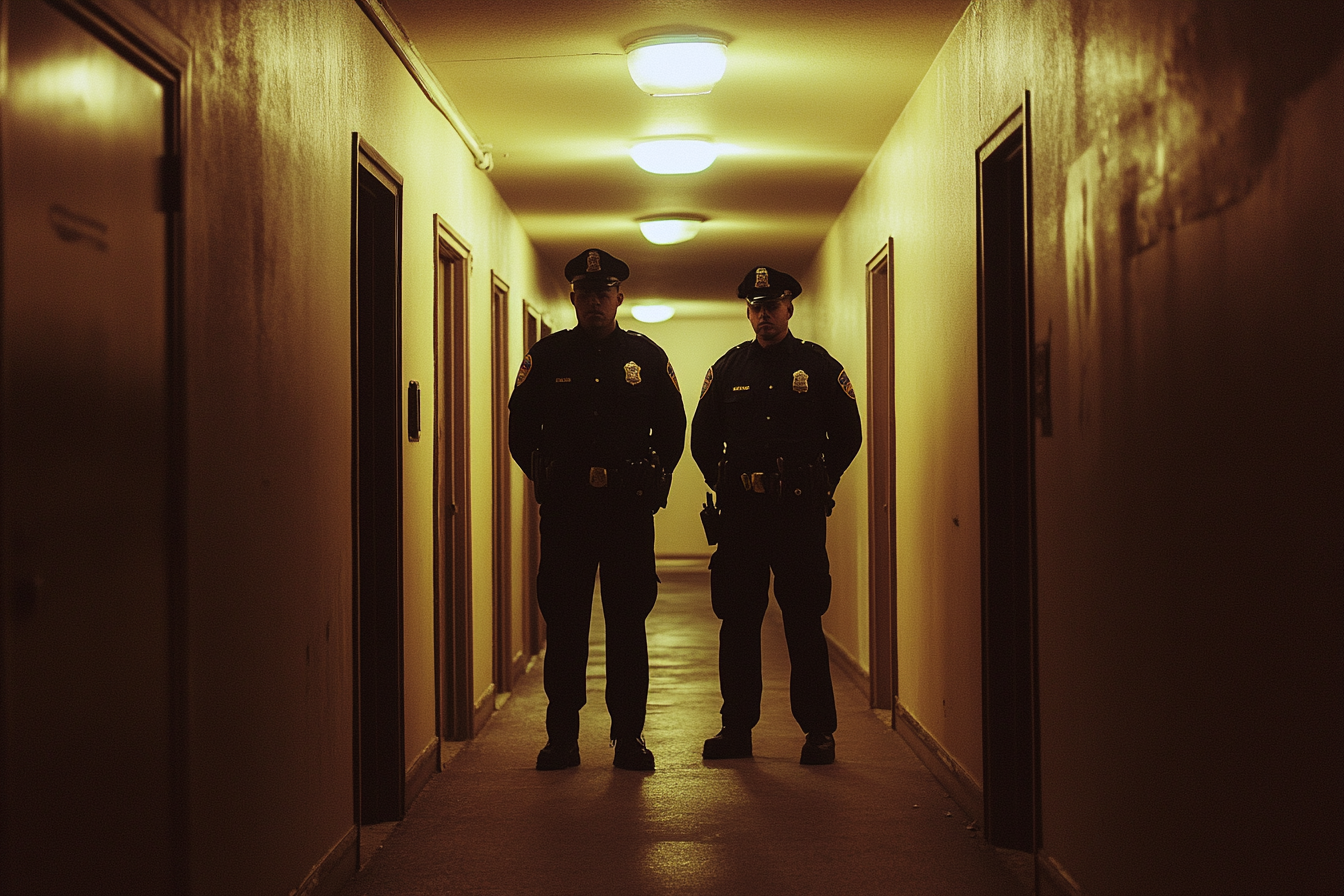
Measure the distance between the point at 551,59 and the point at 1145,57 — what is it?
7.55ft

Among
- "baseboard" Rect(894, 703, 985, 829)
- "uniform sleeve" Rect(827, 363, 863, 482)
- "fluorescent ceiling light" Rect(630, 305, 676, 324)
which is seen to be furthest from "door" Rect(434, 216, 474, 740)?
"fluorescent ceiling light" Rect(630, 305, 676, 324)

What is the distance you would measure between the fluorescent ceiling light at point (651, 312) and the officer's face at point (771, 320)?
703 cm

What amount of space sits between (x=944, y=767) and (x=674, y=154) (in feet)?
8.53

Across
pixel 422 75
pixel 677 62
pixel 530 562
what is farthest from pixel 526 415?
pixel 530 562

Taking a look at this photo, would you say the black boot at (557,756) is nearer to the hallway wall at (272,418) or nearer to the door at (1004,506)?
the hallway wall at (272,418)

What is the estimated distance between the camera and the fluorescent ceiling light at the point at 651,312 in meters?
11.4

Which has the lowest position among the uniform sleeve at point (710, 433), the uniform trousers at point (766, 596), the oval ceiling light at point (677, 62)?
the uniform trousers at point (766, 596)

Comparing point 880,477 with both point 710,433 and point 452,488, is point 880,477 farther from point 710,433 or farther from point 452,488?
point 452,488

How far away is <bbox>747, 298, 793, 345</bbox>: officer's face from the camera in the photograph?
14.4 feet

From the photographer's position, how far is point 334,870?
9.62ft

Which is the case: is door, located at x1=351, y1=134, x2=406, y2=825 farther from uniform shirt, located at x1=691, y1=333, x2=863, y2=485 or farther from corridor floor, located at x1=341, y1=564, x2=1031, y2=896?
uniform shirt, located at x1=691, y1=333, x2=863, y2=485

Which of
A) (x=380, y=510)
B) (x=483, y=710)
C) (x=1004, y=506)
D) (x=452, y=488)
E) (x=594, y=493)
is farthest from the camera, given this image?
(x=483, y=710)

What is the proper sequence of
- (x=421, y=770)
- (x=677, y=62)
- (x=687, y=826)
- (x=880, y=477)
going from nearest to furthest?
(x=687, y=826) → (x=677, y=62) → (x=421, y=770) → (x=880, y=477)

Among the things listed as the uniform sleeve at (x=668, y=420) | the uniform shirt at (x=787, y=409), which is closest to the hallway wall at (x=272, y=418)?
the uniform sleeve at (x=668, y=420)
